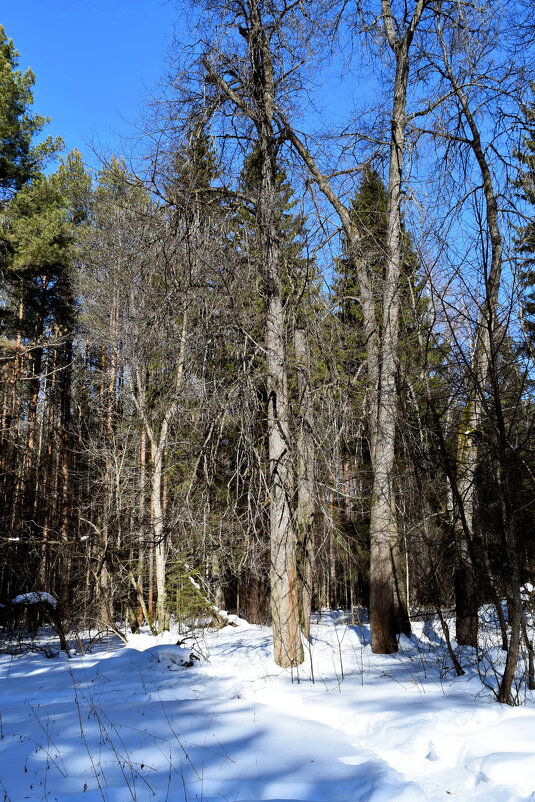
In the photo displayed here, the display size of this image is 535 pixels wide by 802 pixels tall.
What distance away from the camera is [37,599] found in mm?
11148

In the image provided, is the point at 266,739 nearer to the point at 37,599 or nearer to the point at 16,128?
the point at 37,599

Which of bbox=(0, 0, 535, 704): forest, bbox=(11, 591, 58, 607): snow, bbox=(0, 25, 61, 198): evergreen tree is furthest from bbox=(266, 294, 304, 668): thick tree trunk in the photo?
bbox=(0, 25, 61, 198): evergreen tree

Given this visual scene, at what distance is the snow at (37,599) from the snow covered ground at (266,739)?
154 inches

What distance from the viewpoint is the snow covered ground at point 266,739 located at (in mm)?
3148

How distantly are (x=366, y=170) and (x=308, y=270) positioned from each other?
133 inches

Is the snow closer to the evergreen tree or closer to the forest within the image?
the forest

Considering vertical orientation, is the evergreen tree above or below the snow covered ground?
above

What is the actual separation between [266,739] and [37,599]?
8.61 m

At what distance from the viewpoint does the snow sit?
10355mm

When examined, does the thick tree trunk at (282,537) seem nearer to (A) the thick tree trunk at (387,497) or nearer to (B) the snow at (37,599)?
(A) the thick tree trunk at (387,497)


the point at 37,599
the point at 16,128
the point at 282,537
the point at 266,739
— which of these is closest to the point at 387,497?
the point at 282,537

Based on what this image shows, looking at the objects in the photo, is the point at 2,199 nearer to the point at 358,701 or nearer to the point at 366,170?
the point at 366,170

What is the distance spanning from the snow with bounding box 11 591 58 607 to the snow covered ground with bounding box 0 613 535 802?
12.8ft

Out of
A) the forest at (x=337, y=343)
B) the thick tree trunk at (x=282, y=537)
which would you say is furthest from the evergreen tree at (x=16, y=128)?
the thick tree trunk at (x=282, y=537)
